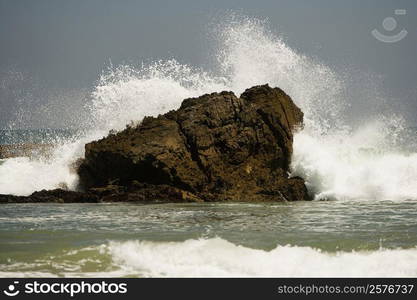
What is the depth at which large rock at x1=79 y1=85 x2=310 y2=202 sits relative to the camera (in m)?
16.7

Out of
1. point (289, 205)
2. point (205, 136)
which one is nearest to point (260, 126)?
point (205, 136)

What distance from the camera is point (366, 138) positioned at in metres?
22.4

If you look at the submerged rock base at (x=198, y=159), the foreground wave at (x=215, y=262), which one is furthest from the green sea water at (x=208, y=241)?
the submerged rock base at (x=198, y=159)

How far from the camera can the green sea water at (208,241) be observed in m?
9.41

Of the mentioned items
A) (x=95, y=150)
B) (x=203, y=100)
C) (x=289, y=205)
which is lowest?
(x=289, y=205)

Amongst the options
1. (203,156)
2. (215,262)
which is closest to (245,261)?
(215,262)

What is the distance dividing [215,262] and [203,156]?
7398 mm

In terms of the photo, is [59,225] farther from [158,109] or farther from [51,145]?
[51,145]

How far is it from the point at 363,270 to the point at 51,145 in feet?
46.0

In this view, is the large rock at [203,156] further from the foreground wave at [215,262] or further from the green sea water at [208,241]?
the foreground wave at [215,262]

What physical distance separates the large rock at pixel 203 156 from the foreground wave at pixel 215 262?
6008 mm

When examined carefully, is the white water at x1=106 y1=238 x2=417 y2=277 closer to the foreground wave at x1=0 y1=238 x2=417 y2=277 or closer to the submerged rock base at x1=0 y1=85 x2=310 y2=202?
the foreground wave at x1=0 y1=238 x2=417 y2=277

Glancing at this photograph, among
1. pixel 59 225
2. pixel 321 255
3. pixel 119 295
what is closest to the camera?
pixel 119 295

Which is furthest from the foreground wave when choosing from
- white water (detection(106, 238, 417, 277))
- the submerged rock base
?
the submerged rock base
